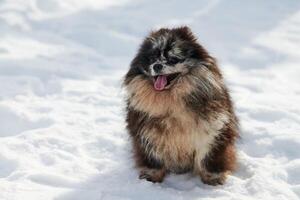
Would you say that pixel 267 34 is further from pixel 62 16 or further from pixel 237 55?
pixel 62 16

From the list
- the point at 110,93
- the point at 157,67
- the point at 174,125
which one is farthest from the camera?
the point at 110,93

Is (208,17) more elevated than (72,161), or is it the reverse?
(208,17)

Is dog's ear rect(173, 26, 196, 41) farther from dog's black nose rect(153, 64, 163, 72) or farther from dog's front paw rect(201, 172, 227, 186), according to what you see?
dog's front paw rect(201, 172, 227, 186)

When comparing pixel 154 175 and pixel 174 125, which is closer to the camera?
pixel 174 125

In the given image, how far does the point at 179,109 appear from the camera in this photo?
13.1 ft

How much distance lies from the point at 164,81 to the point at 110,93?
2.02 m

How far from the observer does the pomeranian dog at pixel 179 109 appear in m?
3.97

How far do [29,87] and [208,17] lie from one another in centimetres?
277

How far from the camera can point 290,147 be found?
15.6 feet

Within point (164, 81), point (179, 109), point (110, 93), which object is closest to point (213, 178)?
point (179, 109)

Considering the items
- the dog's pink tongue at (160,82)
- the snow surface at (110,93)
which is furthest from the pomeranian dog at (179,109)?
the snow surface at (110,93)

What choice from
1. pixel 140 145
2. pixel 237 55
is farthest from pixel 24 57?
pixel 140 145

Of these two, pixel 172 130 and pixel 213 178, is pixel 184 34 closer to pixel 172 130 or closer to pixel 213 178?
pixel 172 130

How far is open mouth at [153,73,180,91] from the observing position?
156 inches
